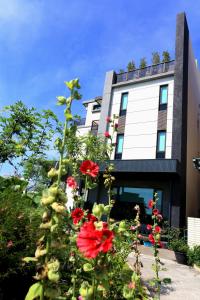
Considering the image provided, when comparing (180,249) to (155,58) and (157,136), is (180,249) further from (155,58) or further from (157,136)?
(155,58)

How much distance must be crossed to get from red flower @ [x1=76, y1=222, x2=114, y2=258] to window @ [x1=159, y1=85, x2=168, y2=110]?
57.8 feet

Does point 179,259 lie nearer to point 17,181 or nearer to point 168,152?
point 168,152

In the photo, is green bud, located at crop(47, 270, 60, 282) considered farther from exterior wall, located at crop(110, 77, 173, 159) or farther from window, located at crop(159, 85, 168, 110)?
window, located at crop(159, 85, 168, 110)

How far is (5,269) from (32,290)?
6.58ft

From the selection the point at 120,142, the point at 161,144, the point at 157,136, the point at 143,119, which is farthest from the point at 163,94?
the point at 120,142

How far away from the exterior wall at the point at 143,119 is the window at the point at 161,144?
0.70 ft

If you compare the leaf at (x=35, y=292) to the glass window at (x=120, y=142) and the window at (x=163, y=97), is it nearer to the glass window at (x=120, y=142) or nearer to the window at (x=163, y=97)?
the glass window at (x=120, y=142)

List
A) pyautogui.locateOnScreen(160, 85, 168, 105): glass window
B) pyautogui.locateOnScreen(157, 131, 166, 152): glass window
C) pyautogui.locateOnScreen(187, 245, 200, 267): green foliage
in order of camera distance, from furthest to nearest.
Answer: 1. pyautogui.locateOnScreen(160, 85, 168, 105): glass window
2. pyautogui.locateOnScreen(157, 131, 166, 152): glass window
3. pyautogui.locateOnScreen(187, 245, 200, 267): green foliage

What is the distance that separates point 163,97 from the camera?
1850 cm

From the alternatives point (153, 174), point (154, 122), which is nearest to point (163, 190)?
point (153, 174)

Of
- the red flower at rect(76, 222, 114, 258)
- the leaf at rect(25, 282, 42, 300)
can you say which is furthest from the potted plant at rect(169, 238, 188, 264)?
the leaf at rect(25, 282, 42, 300)

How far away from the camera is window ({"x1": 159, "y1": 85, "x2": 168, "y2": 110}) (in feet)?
59.5

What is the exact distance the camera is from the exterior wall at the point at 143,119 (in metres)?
17.5

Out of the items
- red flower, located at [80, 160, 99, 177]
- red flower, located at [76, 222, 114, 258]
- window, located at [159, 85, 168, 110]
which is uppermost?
window, located at [159, 85, 168, 110]
